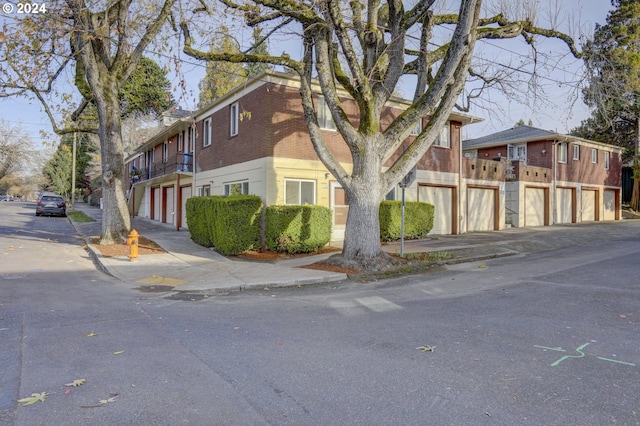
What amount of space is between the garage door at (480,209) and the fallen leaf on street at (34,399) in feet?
64.5

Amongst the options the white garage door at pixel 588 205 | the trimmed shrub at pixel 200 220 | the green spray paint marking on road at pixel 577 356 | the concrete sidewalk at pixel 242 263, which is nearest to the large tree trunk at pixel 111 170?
the concrete sidewalk at pixel 242 263

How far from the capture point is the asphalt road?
3.30 meters

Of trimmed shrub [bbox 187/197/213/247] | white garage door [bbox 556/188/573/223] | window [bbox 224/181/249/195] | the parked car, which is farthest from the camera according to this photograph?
the parked car

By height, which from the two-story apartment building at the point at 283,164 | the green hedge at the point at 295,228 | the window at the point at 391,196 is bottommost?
the green hedge at the point at 295,228

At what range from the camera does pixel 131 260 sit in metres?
11.7

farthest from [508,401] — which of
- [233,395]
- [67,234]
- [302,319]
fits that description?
[67,234]

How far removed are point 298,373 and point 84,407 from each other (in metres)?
1.86

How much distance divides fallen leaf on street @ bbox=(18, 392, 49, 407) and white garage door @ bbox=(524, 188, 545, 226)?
24787mm

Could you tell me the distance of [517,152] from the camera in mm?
28328

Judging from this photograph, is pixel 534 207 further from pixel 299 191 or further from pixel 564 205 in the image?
pixel 299 191

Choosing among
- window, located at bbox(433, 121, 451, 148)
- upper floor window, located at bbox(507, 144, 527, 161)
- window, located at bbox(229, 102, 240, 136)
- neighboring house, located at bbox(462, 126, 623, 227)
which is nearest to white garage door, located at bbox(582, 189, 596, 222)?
neighboring house, located at bbox(462, 126, 623, 227)

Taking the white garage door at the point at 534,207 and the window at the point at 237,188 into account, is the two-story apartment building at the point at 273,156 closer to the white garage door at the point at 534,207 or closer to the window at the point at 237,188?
the window at the point at 237,188

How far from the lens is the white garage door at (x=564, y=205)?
2636 centimetres

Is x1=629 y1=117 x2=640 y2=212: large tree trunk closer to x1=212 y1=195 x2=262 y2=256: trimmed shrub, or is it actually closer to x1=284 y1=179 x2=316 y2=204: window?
x1=284 y1=179 x2=316 y2=204: window
